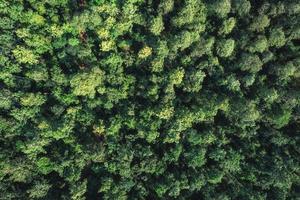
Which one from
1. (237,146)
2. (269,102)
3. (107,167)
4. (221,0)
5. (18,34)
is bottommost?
(107,167)

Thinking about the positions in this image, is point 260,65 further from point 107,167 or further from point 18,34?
point 18,34

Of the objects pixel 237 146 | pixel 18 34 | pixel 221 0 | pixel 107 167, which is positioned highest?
pixel 221 0

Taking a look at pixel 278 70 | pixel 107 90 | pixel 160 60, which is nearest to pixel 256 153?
pixel 278 70

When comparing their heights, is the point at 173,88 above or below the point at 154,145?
above

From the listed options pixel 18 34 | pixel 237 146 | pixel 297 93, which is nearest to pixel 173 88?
pixel 237 146

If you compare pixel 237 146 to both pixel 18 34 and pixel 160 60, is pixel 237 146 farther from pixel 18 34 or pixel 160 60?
pixel 18 34

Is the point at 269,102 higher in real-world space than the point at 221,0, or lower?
lower
